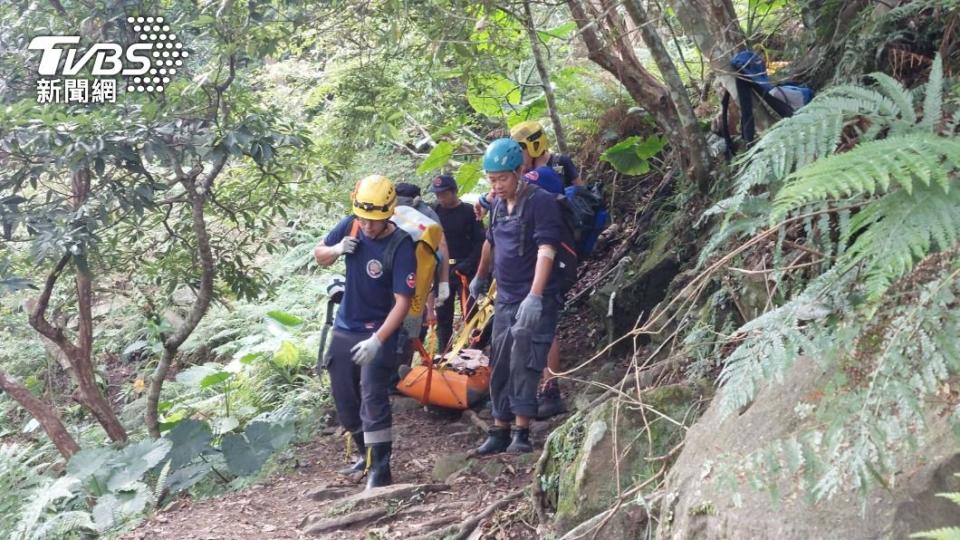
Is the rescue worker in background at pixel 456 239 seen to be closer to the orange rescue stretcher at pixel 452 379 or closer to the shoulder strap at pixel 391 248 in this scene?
the orange rescue stretcher at pixel 452 379

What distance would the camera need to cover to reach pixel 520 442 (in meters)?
6.37

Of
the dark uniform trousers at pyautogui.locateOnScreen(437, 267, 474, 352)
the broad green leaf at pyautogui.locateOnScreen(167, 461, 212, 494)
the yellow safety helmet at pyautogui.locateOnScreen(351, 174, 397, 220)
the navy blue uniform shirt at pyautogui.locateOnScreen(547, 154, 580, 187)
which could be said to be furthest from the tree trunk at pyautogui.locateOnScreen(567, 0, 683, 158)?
the broad green leaf at pyautogui.locateOnScreen(167, 461, 212, 494)

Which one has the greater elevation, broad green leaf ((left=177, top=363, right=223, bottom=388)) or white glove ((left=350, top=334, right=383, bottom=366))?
broad green leaf ((left=177, top=363, right=223, bottom=388))

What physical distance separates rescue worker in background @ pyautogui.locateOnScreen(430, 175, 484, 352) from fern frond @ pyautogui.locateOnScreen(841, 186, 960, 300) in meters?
5.76

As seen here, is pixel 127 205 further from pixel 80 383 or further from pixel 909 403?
pixel 909 403

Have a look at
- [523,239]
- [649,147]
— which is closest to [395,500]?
[523,239]

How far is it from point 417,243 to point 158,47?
295 centimetres

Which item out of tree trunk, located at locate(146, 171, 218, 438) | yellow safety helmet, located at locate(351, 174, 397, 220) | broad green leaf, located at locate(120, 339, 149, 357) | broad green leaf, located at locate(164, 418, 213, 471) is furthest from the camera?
broad green leaf, located at locate(120, 339, 149, 357)

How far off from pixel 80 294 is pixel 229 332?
14.7 feet

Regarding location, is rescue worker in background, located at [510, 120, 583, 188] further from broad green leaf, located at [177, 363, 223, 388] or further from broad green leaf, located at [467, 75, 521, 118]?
broad green leaf, located at [177, 363, 223, 388]

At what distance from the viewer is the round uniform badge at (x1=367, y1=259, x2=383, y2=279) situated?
243 inches

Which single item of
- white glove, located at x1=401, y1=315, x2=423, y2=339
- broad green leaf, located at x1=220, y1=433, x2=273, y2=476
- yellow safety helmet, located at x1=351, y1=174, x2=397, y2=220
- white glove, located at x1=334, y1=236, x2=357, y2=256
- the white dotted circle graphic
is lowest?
Answer: broad green leaf, located at x1=220, y1=433, x2=273, y2=476

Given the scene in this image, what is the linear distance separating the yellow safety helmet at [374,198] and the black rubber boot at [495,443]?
5.70 feet

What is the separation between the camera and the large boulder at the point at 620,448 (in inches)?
172
